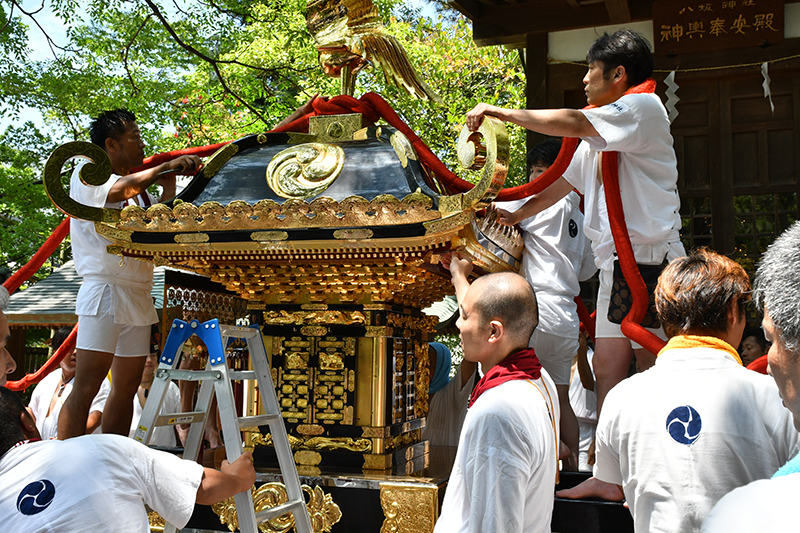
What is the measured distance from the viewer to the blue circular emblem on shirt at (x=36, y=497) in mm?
1896

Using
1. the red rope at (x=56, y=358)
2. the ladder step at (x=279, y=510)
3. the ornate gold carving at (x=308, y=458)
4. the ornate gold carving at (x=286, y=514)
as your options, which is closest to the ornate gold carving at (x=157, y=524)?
the ornate gold carving at (x=286, y=514)

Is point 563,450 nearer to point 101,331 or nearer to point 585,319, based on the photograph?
point 585,319

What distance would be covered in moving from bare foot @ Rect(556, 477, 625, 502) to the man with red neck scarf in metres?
0.98

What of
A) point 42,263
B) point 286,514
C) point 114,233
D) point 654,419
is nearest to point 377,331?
point 286,514

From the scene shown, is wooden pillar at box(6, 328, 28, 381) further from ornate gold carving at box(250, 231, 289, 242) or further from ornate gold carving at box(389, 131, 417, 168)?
ornate gold carving at box(389, 131, 417, 168)

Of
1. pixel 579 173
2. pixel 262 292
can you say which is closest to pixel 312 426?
pixel 262 292

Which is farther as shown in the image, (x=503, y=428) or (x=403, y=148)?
(x=403, y=148)

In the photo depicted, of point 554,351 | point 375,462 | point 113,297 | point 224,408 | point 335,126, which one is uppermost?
point 335,126

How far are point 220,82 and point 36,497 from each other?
899 cm

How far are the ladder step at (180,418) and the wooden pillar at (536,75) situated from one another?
3972mm

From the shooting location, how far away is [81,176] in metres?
3.53

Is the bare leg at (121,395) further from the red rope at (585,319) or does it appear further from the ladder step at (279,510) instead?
the red rope at (585,319)

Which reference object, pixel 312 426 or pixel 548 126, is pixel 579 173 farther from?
pixel 312 426

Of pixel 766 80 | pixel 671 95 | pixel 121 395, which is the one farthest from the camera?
pixel 671 95
